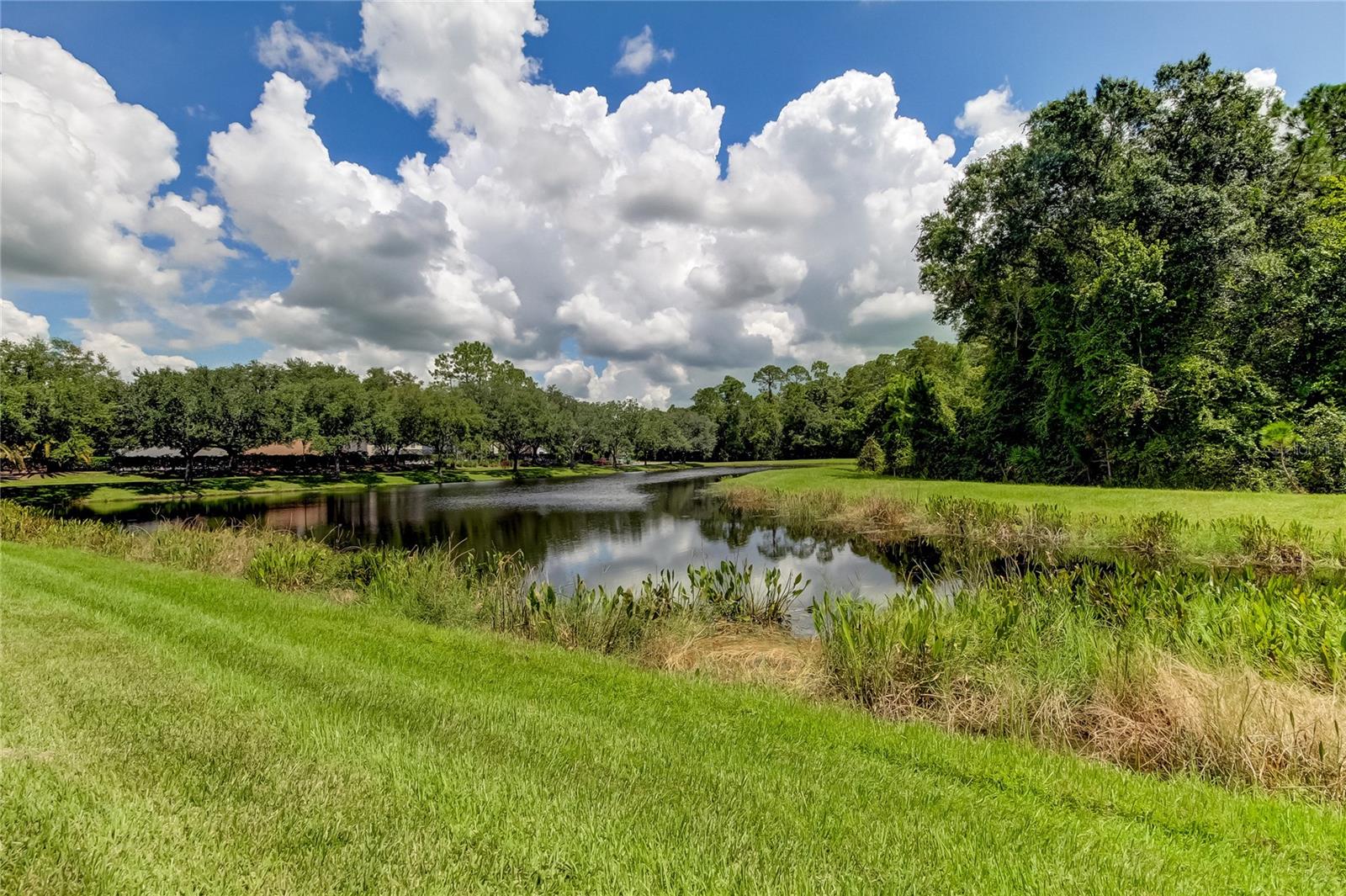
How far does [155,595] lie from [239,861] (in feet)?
24.0

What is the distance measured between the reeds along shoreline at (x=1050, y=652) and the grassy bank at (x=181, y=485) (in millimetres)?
39432

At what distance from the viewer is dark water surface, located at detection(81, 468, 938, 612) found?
15906 millimetres

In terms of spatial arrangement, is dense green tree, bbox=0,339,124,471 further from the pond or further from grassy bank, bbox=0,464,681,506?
the pond

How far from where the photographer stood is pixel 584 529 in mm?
24688

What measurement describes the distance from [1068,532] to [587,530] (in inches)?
681

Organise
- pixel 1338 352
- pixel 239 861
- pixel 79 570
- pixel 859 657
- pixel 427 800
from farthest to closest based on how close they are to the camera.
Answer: pixel 1338 352, pixel 79 570, pixel 859 657, pixel 427 800, pixel 239 861

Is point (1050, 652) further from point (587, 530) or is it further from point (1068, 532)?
point (587, 530)

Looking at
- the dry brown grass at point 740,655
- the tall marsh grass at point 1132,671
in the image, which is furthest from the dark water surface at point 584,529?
the tall marsh grass at point 1132,671

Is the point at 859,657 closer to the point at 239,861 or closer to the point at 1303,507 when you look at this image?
the point at 239,861

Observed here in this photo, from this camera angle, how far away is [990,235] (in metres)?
30.3

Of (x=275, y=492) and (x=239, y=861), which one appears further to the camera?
(x=275, y=492)

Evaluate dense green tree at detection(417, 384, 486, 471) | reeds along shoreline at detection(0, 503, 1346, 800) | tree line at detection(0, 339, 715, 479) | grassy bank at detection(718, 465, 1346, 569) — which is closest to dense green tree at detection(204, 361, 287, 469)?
tree line at detection(0, 339, 715, 479)

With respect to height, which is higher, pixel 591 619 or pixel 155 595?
pixel 155 595

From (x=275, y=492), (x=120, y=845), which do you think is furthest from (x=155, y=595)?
(x=275, y=492)
